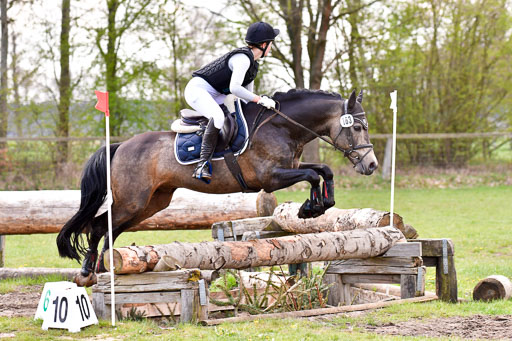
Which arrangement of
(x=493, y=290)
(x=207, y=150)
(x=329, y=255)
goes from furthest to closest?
(x=493, y=290)
(x=329, y=255)
(x=207, y=150)

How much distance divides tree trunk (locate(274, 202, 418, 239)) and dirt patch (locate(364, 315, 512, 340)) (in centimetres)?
117

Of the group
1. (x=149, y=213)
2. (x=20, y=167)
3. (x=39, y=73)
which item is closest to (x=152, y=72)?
(x=39, y=73)

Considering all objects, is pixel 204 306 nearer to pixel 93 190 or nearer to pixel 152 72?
pixel 93 190

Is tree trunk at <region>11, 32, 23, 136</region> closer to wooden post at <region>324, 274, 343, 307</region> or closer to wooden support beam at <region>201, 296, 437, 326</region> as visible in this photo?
wooden post at <region>324, 274, 343, 307</region>

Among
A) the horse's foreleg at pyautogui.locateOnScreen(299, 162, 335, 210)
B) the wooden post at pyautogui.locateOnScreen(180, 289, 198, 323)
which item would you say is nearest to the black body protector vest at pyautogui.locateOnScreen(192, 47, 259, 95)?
the horse's foreleg at pyautogui.locateOnScreen(299, 162, 335, 210)

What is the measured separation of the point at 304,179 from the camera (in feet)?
16.4

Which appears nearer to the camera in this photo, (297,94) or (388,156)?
(297,94)

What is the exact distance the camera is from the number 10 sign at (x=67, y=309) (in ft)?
14.7

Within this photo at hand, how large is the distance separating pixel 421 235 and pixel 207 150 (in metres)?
6.53

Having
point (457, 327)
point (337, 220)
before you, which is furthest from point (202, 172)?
point (457, 327)

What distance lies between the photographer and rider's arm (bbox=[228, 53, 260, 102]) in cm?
514

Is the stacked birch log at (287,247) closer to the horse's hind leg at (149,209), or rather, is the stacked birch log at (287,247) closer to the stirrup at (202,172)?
the stirrup at (202,172)

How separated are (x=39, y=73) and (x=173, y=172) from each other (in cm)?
1573

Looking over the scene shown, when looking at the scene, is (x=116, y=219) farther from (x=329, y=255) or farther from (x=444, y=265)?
(x=444, y=265)
